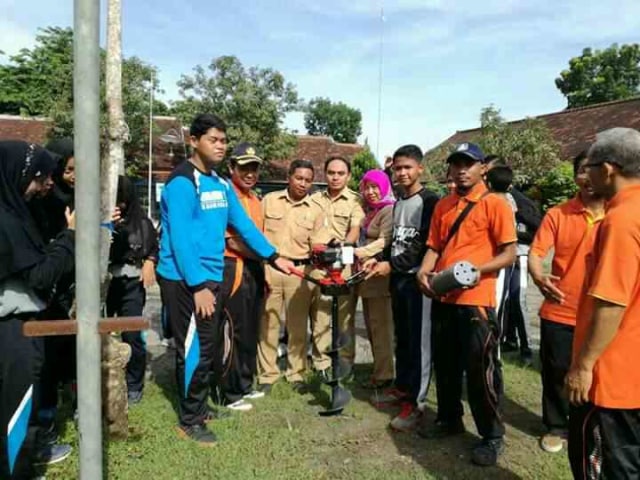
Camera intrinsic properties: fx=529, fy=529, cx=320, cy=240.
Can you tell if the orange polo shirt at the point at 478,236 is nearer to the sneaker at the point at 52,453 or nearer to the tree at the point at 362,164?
the sneaker at the point at 52,453

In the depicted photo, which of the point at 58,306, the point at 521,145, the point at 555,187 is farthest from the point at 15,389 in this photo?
the point at 521,145

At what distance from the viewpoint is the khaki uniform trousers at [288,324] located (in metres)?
4.84

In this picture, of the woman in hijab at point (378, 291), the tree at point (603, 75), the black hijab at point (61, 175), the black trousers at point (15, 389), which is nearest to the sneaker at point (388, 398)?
the woman in hijab at point (378, 291)

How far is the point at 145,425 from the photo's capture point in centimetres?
387

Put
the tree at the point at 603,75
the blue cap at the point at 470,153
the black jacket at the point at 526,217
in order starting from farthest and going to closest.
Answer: the tree at the point at 603,75
the black jacket at the point at 526,217
the blue cap at the point at 470,153

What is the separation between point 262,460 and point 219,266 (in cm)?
135

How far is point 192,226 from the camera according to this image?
364cm

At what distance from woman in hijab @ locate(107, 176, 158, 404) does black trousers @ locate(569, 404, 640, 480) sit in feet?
11.3

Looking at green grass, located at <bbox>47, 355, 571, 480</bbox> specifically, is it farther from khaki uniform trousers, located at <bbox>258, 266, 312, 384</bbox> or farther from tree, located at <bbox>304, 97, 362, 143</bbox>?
tree, located at <bbox>304, 97, 362, 143</bbox>

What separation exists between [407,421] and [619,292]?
2265 millimetres

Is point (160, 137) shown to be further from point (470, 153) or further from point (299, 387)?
point (470, 153)

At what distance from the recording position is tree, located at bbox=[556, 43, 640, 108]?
3835cm

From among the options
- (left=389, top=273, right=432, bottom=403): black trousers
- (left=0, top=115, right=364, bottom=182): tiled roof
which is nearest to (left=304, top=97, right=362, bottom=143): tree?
(left=0, top=115, right=364, bottom=182): tiled roof

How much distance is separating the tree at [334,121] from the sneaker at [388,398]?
53706 mm
